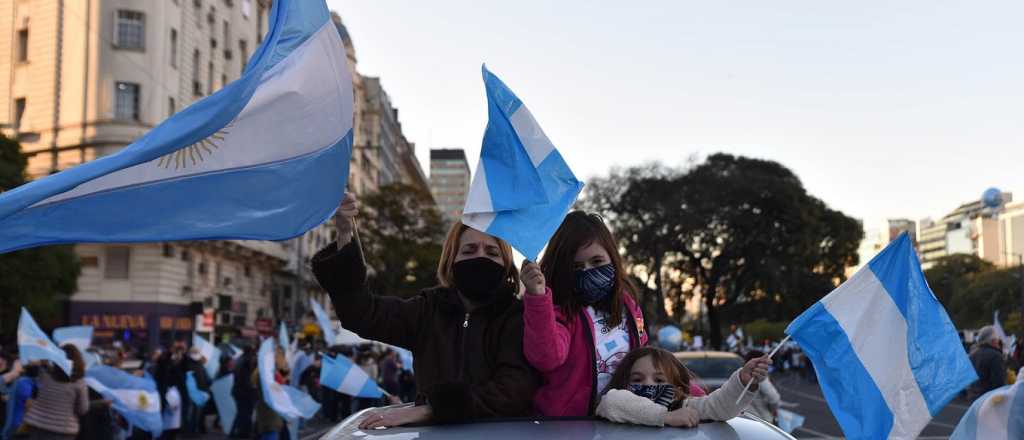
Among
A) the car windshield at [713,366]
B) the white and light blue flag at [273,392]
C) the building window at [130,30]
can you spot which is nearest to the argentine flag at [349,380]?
the white and light blue flag at [273,392]

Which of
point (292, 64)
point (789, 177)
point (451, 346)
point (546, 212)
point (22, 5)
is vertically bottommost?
point (451, 346)

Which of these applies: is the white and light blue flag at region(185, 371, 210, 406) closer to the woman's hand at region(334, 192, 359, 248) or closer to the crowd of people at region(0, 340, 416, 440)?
the crowd of people at region(0, 340, 416, 440)

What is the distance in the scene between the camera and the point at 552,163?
13.9ft

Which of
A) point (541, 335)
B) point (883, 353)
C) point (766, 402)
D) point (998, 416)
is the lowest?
point (766, 402)

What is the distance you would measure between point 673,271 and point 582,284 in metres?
57.9

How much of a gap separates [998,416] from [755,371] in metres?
0.86

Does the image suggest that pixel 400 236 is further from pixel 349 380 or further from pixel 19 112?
pixel 349 380

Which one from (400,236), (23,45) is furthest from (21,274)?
(400,236)

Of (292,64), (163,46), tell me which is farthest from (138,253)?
(292,64)

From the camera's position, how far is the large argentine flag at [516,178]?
3998mm

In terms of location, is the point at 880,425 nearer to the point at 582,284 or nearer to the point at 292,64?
the point at 582,284

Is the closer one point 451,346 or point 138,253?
point 451,346

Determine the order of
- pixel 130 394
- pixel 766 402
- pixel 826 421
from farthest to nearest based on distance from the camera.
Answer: pixel 826 421
pixel 130 394
pixel 766 402

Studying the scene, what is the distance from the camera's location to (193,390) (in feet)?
70.2
